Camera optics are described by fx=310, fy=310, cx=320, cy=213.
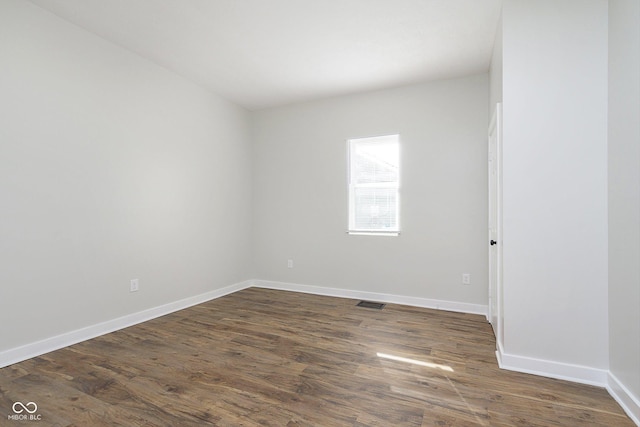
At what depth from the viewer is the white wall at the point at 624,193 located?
5.46 ft

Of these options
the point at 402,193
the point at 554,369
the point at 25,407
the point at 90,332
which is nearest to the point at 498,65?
the point at 402,193

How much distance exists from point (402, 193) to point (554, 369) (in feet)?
7.51

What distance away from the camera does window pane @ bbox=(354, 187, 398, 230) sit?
4.01 metres

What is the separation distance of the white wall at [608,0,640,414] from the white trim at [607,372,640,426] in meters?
0.01

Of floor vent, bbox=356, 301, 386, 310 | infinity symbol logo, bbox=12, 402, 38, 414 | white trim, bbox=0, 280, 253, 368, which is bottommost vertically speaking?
floor vent, bbox=356, 301, 386, 310

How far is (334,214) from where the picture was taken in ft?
14.2

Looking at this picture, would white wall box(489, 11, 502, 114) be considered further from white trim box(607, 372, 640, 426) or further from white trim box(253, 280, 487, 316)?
white trim box(253, 280, 487, 316)

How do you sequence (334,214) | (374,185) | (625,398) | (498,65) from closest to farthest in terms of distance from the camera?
(625,398)
(498,65)
(374,185)
(334,214)

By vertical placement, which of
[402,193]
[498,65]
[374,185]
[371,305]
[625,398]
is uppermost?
[498,65]

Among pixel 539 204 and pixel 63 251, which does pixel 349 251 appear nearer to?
pixel 539 204

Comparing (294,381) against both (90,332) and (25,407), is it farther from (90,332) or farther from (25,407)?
(90,332)

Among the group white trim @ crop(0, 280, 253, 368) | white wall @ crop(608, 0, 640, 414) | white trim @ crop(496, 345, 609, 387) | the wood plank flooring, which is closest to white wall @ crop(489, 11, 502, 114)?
white wall @ crop(608, 0, 640, 414)

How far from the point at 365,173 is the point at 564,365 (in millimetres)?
2826

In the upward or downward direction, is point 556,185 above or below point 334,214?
above
